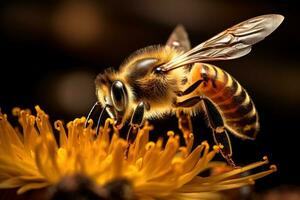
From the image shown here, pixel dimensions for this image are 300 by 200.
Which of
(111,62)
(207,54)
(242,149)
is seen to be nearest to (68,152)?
(207,54)

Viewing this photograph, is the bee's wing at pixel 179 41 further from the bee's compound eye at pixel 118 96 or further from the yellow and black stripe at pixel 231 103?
A: the bee's compound eye at pixel 118 96

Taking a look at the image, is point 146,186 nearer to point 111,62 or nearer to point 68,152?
point 68,152

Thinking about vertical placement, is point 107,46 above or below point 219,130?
above

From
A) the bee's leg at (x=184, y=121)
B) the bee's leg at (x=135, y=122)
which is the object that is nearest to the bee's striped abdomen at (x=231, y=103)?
the bee's leg at (x=184, y=121)

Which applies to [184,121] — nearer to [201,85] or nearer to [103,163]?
[201,85]

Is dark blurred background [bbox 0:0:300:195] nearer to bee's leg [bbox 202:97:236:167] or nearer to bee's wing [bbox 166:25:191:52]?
bee's wing [bbox 166:25:191:52]

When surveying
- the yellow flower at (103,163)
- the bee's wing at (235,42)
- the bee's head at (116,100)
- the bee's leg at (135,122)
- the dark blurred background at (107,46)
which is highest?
the dark blurred background at (107,46)

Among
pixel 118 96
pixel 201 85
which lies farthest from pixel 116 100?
pixel 201 85
